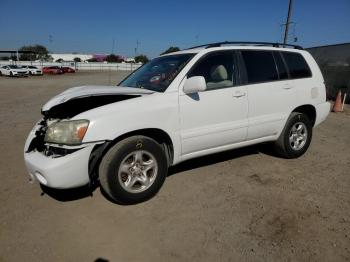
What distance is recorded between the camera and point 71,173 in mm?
3285

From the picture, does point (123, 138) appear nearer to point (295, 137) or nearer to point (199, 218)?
point (199, 218)

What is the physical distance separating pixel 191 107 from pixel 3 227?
2.41 m

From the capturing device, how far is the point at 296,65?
5.24 m

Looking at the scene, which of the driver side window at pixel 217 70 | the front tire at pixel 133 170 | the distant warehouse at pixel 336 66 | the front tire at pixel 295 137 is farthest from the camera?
the distant warehouse at pixel 336 66

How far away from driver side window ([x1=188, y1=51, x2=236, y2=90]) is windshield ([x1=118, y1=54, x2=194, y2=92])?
193 mm

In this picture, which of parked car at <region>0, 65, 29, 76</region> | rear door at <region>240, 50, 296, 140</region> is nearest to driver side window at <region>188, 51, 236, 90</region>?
rear door at <region>240, 50, 296, 140</region>

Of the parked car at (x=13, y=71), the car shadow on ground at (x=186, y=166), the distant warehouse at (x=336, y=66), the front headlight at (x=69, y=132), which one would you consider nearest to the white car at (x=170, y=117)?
the front headlight at (x=69, y=132)

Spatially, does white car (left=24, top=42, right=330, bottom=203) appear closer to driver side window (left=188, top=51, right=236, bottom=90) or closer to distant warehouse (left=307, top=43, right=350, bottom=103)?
driver side window (left=188, top=51, right=236, bottom=90)

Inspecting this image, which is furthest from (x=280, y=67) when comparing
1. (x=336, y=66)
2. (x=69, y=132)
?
(x=336, y=66)

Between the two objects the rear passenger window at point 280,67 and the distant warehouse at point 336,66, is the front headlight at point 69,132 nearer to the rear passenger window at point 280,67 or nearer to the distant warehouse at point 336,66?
the rear passenger window at point 280,67

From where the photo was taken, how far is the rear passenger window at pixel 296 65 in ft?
16.9

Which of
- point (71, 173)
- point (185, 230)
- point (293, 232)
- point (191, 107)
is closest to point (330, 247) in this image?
point (293, 232)

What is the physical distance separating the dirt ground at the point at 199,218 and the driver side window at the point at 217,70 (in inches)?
51.8

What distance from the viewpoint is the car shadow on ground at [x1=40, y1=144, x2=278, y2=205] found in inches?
157
